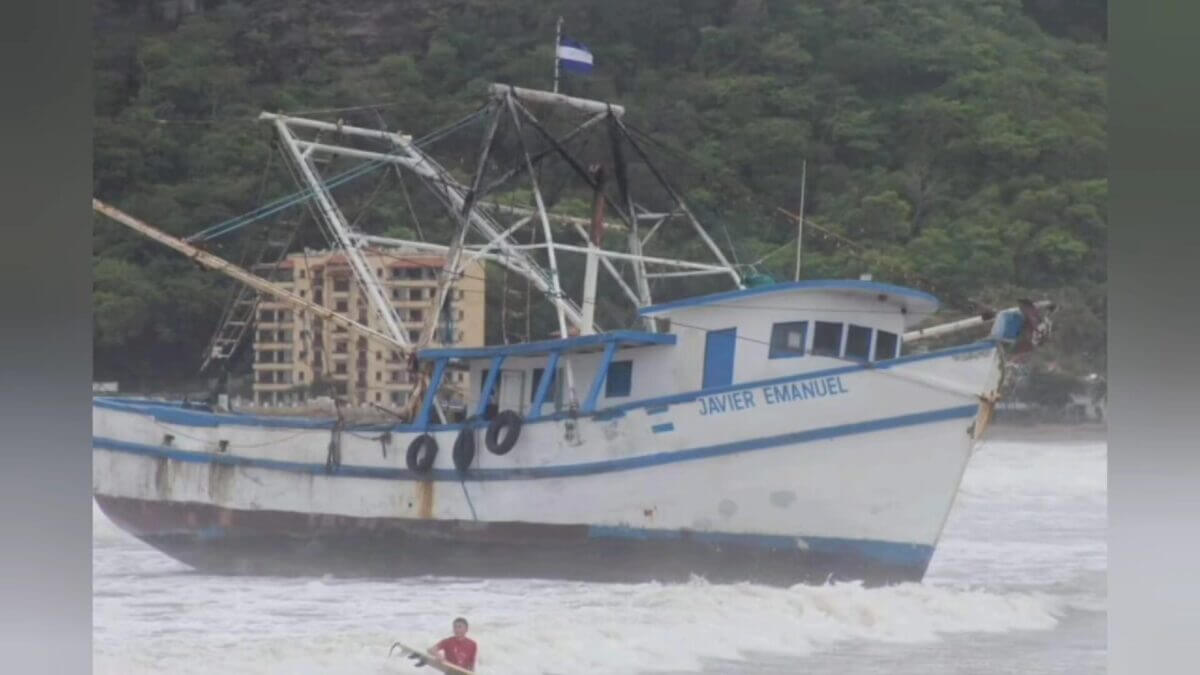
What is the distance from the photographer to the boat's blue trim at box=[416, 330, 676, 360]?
20.7 ft

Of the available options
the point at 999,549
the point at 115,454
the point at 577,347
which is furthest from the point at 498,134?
the point at 999,549

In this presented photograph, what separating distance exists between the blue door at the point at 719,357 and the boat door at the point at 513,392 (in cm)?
62

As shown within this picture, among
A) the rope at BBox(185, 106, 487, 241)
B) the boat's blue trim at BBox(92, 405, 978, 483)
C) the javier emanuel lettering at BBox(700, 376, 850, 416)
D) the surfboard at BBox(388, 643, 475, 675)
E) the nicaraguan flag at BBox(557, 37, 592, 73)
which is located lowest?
the surfboard at BBox(388, 643, 475, 675)

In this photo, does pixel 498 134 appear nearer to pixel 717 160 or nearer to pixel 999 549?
pixel 717 160

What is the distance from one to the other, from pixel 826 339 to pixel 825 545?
69 cm

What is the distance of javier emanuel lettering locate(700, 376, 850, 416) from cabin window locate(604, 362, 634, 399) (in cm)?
25

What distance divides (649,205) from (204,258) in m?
1.54

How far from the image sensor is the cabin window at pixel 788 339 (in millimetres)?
6285

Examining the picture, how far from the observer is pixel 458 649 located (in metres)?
6.28

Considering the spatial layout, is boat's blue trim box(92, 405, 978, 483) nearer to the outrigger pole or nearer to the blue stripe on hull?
the blue stripe on hull

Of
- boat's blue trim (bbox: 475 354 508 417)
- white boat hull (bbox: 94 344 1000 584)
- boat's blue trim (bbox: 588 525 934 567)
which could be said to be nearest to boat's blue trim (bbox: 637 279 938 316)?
white boat hull (bbox: 94 344 1000 584)

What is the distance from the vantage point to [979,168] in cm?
629

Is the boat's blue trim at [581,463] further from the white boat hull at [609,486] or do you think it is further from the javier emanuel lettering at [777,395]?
the javier emanuel lettering at [777,395]

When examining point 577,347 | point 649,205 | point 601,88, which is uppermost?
point 601,88
